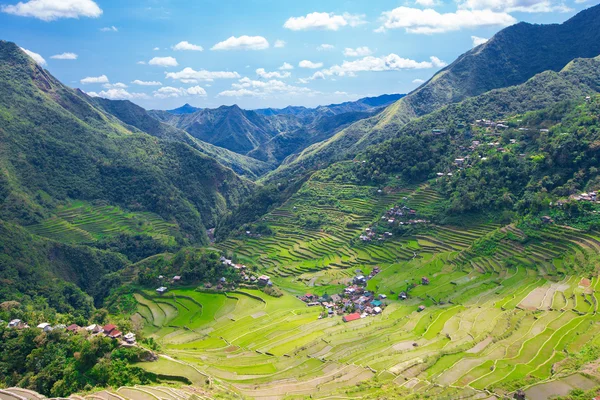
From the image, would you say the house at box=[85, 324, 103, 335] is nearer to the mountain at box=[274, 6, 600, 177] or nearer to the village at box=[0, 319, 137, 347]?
the village at box=[0, 319, 137, 347]

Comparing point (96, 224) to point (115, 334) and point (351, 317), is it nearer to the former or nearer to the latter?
point (115, 334)

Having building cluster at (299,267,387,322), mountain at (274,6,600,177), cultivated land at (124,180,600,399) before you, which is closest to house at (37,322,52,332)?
cultivated land at (124,180,600,399)

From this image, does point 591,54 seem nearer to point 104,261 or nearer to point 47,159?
point 104,261

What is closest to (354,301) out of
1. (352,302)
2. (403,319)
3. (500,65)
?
(352,302)

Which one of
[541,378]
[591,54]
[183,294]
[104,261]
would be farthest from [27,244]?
[591,54]

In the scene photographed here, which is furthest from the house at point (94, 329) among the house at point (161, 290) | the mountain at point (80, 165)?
the mountain at point (80, 165)

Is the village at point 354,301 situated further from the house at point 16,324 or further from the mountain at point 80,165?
the mountain at point 80,165
